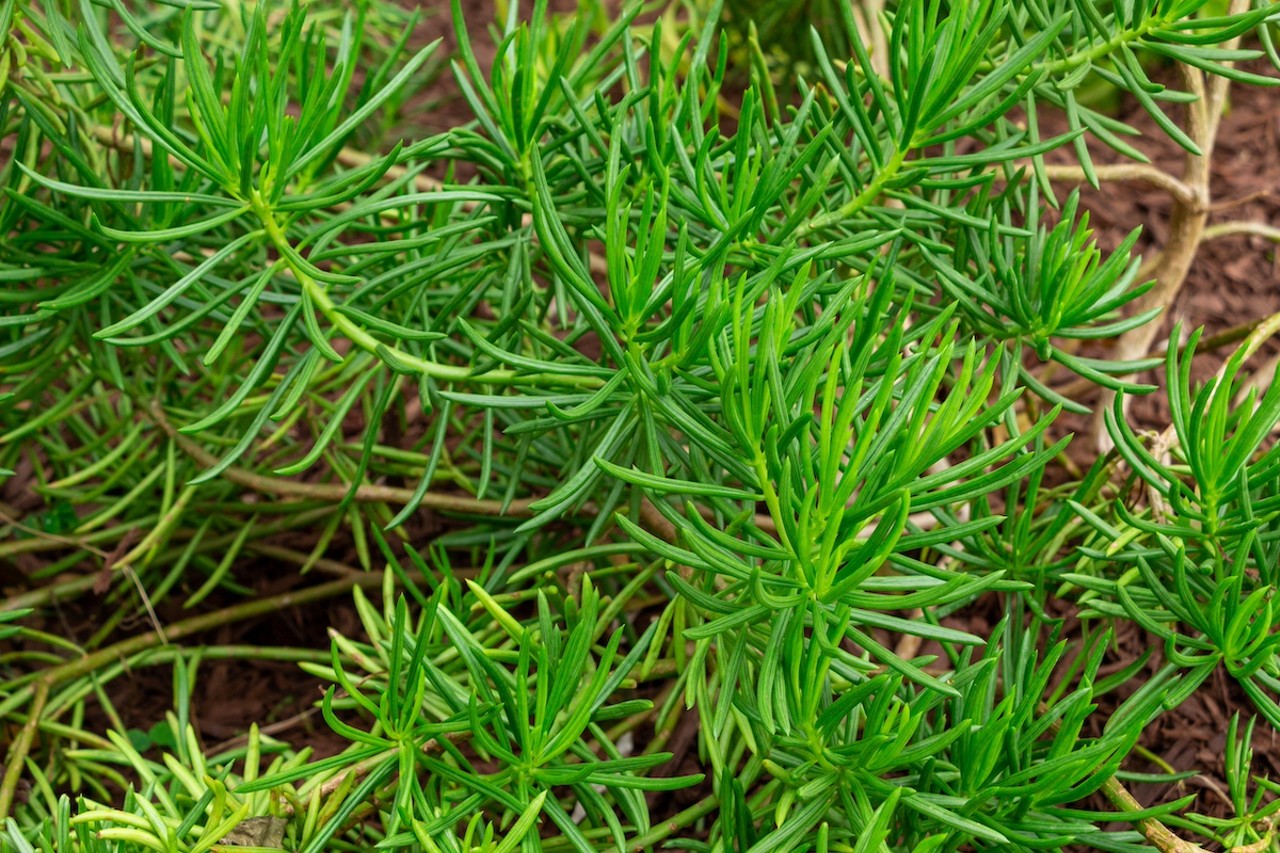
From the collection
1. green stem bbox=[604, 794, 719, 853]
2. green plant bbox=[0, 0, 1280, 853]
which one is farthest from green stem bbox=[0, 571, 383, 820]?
green stem bbox=[604, 794, 719, 853]

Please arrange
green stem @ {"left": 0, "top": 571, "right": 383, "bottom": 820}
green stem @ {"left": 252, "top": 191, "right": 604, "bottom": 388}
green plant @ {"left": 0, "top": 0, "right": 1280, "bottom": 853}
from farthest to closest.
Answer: green stem @ {"left": 0, "top": 571, "right": 383, "bottom": 820} < green stem @ {"left": 252, "top": 191, "right": 604, "bottom": 388} < green plant @ {"left": 0, "top": 0, "right": 1280, "bottom": 853}

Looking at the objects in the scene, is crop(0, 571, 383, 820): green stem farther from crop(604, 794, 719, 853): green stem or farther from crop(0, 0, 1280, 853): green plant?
crop(604, 794, 719, 853): green stem

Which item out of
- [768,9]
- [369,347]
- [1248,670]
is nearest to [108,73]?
[369,347]

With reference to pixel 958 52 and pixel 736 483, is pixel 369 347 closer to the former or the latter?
pixel 736 483

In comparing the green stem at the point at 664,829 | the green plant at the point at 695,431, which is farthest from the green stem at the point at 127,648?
the green stem at the point at 664,829

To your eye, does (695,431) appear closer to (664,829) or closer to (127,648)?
(664,829)

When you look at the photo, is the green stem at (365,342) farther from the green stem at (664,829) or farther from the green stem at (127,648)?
the green stem at (127,648)

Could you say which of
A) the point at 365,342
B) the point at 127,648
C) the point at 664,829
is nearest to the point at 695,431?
the point at 365,342

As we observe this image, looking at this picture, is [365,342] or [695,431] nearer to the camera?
[695,431]
